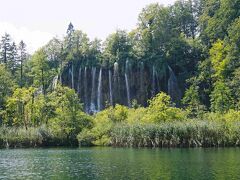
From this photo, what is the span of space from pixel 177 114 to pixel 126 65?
2358cm

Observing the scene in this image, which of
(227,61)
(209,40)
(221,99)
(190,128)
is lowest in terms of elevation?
(190,128)

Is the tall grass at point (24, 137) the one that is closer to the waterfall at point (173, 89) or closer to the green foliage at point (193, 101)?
the green foliage at point (193, 101)

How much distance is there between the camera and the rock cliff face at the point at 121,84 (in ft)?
259

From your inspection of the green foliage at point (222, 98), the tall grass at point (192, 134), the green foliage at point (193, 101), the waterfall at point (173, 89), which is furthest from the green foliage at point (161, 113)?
the waterfall at point (173, 89)

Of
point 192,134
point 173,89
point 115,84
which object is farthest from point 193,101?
point 192,134

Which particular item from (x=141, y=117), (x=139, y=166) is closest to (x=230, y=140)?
(x=141, y=117)

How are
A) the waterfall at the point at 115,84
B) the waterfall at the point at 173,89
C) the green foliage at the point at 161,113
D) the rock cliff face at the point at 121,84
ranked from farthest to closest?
the waterfall at the point at 173,89 → the rock cliff face at the point at 121,84 → the waterfall at the point at 115,84 → the green foliage at the point at 161,113

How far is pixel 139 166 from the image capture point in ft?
102

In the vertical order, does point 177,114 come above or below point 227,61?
below

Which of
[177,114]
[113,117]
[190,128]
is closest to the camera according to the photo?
[190,128]

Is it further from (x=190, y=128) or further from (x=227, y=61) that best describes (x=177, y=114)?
(x=227, y=61)

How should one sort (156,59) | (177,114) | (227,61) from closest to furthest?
(177,114) → (227,61) → (156,59)

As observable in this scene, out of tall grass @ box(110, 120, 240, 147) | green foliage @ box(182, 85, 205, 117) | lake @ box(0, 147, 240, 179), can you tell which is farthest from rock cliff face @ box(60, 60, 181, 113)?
lake @ box(0, 147, 240, 179)

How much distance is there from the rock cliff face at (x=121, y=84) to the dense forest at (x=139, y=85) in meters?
0.17
